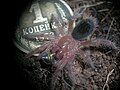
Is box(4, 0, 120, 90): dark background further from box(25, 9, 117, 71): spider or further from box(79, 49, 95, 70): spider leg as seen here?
box(79, 49, 95, 70): spider leg

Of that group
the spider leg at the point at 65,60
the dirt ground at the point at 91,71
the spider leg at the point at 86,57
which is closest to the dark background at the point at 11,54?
the dirt ground at the point at 91,71

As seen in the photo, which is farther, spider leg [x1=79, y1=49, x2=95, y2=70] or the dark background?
the dark background

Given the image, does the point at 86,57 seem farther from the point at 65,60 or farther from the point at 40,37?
the point at 40,37

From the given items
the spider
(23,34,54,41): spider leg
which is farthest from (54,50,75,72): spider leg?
(23,34,54,41): spider leg

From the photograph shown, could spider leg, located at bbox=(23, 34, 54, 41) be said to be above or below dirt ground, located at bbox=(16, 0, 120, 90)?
above

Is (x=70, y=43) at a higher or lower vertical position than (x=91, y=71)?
higher

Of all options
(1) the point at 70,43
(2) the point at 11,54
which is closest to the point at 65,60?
(1) the point at 70,43

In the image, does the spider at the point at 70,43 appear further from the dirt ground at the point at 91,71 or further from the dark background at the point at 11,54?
the dark background at the point at 11,54
